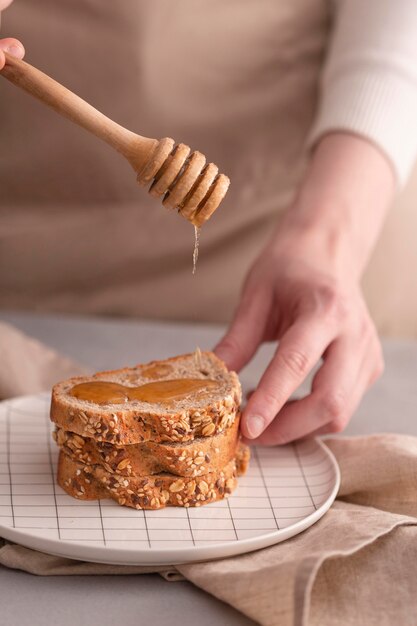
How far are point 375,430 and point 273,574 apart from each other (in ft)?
2.54

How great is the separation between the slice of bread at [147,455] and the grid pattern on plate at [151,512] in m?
0.06

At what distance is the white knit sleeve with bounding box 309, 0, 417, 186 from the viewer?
2184 mm

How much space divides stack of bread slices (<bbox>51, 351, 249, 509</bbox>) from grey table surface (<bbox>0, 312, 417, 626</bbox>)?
19 cm

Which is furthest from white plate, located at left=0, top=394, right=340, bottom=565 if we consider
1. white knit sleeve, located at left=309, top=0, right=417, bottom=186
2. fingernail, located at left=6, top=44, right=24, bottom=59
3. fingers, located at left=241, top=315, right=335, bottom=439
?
white knit sleeve, located at left=309, top=0, right=417, bottom=186

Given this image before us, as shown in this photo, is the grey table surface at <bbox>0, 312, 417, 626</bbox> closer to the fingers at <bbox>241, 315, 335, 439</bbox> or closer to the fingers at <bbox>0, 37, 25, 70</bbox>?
the fingers at <bbox>241, 315, 335, 439</bbox>

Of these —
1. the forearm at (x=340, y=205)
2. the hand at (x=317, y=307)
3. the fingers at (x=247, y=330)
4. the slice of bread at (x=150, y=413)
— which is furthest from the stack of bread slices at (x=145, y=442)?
the forearm at (x=340, y=205)

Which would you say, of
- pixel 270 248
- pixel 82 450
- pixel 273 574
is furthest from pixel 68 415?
pixel 270 248

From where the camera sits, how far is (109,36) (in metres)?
2.38

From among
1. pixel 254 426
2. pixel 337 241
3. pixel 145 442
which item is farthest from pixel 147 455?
pixel 337 241

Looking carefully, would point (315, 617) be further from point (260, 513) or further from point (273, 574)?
point (260, 513)

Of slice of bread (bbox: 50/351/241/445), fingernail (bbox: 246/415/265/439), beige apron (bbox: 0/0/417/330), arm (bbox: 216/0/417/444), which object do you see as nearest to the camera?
slice of bread (bbox: 50/351/241/445)

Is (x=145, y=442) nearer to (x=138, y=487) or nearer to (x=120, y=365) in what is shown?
(x=138, y=487)

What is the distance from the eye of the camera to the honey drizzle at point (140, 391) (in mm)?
1549

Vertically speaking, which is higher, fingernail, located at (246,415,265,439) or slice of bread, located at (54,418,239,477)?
fingernail, located at (246,415,265,439)
